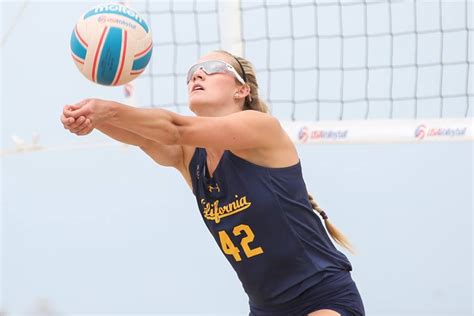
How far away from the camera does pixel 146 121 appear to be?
2.80 m

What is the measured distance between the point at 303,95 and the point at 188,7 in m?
1.80

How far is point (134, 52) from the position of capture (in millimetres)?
3102

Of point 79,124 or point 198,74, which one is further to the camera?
point 198,74

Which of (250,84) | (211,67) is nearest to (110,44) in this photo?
(211,67)

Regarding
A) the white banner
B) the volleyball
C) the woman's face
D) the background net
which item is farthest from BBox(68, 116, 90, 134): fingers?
the background net

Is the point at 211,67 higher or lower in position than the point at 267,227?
higher

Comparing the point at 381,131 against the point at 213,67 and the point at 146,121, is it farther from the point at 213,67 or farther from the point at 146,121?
the point at 146,121

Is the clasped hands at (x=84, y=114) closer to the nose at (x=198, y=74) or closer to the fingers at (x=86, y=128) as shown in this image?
the fingers at (x=86, y=128)

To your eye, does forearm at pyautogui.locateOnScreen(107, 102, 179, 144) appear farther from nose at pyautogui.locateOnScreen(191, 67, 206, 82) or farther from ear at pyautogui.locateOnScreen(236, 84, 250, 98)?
ear at pyautogui.locateOnScreen(236, 84, 250, 98)

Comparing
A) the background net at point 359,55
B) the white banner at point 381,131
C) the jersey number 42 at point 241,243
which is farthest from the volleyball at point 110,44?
the background net at point 359,55

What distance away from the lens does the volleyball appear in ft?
9.99

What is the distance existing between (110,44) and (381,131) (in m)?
2.38

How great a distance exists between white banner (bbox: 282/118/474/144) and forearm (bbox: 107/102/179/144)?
2.31 meters

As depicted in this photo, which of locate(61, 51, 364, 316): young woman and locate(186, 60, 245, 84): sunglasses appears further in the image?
locate(186, 60, 245, 84): sunglasses
